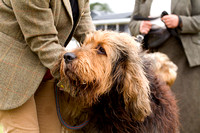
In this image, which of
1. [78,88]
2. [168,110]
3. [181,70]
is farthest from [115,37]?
[181,70]

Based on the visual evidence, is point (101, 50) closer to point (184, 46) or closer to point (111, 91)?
point (111, 91)

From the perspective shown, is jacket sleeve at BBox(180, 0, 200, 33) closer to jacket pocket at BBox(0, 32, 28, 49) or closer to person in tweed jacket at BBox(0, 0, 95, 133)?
person in tweed jacket at BBox(0, 0, 95, 133)

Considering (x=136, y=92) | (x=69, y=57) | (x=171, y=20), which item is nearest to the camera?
(x=69, y=57)

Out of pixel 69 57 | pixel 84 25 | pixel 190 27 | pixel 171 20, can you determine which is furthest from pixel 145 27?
pixel 69 57

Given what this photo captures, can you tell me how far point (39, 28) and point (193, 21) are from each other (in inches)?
85.6

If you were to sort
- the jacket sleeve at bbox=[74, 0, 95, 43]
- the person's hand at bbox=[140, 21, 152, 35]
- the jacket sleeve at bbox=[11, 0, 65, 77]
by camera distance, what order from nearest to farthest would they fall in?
the jacket sleeve at bbox=[11, 0, 65, 77], the jacket sleeve at bbox=[74, 0, 95, 43], the person's hand at bbox=[140, 21, 152, 35]

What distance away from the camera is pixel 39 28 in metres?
1.88

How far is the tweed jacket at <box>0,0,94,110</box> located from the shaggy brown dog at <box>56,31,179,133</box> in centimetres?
21

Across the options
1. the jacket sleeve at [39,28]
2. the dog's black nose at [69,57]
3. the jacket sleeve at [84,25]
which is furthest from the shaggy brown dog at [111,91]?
the jacket sleeve at [84,25]

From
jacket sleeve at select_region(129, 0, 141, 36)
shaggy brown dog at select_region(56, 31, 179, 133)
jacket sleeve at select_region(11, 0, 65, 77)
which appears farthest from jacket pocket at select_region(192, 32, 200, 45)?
jacket sleeve at select_region(11, 0, 65, 77)

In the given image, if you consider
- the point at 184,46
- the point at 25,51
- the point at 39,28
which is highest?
the point at 39,28

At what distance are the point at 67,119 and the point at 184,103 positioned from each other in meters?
1.98

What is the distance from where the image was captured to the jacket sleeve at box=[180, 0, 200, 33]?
320 centimetres

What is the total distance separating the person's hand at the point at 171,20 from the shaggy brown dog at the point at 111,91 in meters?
1.02
